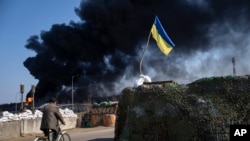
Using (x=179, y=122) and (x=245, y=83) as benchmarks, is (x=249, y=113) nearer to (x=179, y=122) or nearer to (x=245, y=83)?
(x=245, y=83)

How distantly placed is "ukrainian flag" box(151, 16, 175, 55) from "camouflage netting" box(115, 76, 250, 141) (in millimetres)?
3545

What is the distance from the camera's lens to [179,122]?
9492mm

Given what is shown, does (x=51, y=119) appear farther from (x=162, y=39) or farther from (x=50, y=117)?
(x=162, y=39)

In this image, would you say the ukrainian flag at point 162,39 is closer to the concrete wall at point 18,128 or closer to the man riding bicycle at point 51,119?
the man riding bicycle at point 51,119

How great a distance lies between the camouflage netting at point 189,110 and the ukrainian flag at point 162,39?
11.6 feet

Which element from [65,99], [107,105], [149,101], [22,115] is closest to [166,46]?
[149,101]

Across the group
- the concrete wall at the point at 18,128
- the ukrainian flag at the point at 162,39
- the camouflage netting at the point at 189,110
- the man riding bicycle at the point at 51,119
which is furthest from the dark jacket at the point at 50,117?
the concrete wall at the point at 18,128

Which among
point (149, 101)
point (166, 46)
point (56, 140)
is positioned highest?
point (166, 46)

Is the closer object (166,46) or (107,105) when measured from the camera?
(166,46)

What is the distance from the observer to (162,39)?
13.8 m

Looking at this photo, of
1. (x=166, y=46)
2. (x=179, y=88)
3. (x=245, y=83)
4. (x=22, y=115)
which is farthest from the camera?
(x=22, y=115)

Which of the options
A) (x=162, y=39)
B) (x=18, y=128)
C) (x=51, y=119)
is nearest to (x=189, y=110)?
(x=51, y=119)

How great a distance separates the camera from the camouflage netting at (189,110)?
902cm

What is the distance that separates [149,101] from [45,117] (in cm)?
263
